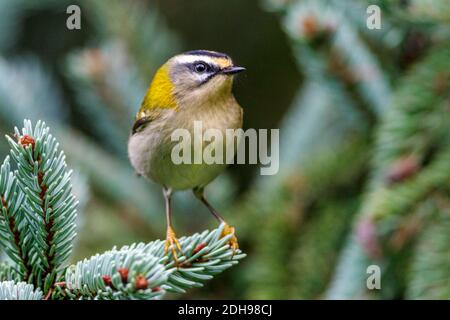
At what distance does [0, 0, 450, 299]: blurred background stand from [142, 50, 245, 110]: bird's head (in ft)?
0.44

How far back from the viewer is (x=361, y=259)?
1832 mm

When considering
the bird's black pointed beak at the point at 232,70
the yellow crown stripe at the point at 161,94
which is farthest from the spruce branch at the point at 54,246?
the yellow crown stripe at the point at 161,94

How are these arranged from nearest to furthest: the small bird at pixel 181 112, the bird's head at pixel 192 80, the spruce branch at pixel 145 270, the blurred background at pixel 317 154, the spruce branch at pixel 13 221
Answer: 1. the spruce branch at pixel 145 270
2. the spruce branch at pixel 13 221
3. the blurred background at pixel 317 154
4. the small bird at pixel 181 112
5. the bird's head at pixel 192 80

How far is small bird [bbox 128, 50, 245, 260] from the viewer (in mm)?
1910

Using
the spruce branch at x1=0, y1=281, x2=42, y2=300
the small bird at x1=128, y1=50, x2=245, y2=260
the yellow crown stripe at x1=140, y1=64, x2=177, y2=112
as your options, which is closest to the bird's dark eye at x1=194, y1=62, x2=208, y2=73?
the small bird at x1=128, y1=50, x2=245, y2=260

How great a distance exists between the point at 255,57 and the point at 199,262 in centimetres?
220

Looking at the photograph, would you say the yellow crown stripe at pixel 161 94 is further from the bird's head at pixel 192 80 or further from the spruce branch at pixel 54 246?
the spruce branch at pixel 54 246

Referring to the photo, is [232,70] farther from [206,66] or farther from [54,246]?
[54,246]

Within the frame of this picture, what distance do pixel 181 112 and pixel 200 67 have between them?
0.16 meters

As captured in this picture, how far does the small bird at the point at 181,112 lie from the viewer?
1.91 m

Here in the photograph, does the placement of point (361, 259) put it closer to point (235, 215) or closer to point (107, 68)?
point (235, 215)

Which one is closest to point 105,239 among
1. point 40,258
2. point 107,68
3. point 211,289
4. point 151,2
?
point 211,289

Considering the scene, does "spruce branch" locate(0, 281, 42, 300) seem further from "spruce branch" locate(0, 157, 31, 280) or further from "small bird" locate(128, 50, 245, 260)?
"small bird" locate(128, 50, 245, 260)

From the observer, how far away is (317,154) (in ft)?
7.93
